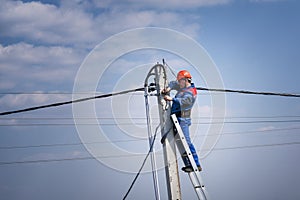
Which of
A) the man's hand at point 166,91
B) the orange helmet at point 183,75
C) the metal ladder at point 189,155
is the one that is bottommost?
the metal ladder at point 189,155

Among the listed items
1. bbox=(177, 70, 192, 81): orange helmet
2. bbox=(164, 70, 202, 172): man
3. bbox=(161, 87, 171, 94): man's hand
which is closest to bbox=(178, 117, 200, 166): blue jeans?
bbox=(164, 70, 202, 172): man

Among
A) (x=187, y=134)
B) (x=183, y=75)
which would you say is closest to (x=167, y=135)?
(x=187, y=134)

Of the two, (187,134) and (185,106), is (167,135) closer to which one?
(187,134)

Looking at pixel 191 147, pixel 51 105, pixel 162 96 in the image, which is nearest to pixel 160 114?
pixel 162 96

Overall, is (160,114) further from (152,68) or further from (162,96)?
(152,68)

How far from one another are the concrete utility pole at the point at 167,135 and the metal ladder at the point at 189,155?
154 millimetres

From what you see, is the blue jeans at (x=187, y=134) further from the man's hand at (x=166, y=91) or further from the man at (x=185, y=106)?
the man's hand at (x=166, y=91)

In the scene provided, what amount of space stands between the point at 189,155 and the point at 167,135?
2.36ft

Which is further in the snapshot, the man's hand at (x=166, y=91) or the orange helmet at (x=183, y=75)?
the orange helmet at (x=183, y=75)

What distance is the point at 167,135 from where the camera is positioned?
827 cm

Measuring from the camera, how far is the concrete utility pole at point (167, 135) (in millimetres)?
7820

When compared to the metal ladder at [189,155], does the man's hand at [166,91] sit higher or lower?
higher

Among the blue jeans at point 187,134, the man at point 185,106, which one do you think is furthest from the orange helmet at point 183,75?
the blue jeans at point 187,134

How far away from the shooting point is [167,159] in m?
8.03
